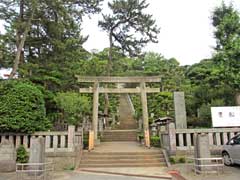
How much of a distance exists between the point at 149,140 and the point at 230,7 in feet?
33.8

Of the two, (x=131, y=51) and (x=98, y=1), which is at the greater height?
(x=98, y=1)

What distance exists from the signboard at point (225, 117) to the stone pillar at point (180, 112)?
267cm

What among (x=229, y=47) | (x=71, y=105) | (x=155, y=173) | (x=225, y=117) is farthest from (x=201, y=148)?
(x=71, y=105)

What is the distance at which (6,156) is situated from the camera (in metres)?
10.0

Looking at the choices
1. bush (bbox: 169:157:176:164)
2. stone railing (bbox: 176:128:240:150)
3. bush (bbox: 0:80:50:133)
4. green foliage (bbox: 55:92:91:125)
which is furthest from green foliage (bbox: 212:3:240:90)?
bush (bbox: 0:80:50:133)

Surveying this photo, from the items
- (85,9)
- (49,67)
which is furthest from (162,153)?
(85,9)

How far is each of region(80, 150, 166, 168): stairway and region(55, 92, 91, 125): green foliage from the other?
5.92 metres

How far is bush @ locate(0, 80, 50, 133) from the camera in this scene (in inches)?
440

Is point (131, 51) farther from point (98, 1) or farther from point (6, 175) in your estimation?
point (6, 175)

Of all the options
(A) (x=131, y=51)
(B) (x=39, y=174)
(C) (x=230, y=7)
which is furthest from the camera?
(A) (x=131, y=51)

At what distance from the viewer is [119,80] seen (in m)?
18.2

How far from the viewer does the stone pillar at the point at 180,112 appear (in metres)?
15.3

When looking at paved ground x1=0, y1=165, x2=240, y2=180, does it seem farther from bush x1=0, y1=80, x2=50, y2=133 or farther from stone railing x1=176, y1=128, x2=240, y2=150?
bush x1=0, y1=80, x2=50, y2=133

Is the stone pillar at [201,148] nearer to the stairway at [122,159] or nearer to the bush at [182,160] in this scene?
the bush at [182,160]
